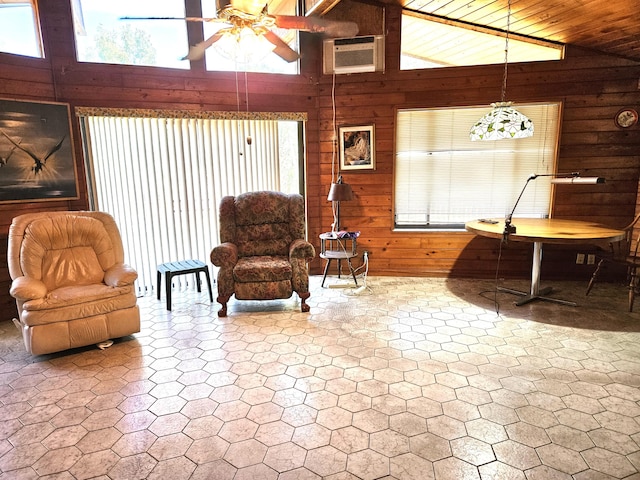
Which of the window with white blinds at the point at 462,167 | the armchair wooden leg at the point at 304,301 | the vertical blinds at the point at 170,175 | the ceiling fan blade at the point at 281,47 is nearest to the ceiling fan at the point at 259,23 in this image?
the ceiling fan blade at the point at 281,47

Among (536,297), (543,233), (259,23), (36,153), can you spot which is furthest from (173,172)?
(536,297)

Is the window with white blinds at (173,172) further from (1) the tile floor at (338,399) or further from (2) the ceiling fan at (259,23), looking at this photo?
(2) the ceiling fan at (259,23)

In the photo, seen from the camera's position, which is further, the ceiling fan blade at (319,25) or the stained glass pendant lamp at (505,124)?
the stained glass pendant lamp at (505,124)

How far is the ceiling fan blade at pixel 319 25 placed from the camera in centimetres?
270

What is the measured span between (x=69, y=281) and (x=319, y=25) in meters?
2.91

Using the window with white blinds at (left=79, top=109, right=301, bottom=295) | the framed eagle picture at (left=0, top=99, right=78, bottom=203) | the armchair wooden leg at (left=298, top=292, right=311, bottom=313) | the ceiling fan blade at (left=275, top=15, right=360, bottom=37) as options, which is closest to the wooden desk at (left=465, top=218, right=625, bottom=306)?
the armchair wooden leg at (left=298, top=292, right=311, bottom=313)

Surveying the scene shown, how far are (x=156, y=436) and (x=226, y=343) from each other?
1100 millimetres

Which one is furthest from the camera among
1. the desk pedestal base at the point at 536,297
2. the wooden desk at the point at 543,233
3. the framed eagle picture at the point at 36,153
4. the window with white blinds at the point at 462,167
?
the window with white blinds at the point at 462,167

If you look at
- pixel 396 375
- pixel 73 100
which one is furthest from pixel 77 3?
pixel 396 375

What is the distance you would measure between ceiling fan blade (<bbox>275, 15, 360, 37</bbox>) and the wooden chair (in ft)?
10.2

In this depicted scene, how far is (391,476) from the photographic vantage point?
5.73ft

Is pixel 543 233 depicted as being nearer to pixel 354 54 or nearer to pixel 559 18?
pixel 559 18

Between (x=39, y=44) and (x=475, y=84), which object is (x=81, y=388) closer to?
(x=39, y=44)

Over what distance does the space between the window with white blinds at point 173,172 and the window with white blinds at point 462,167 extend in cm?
145
